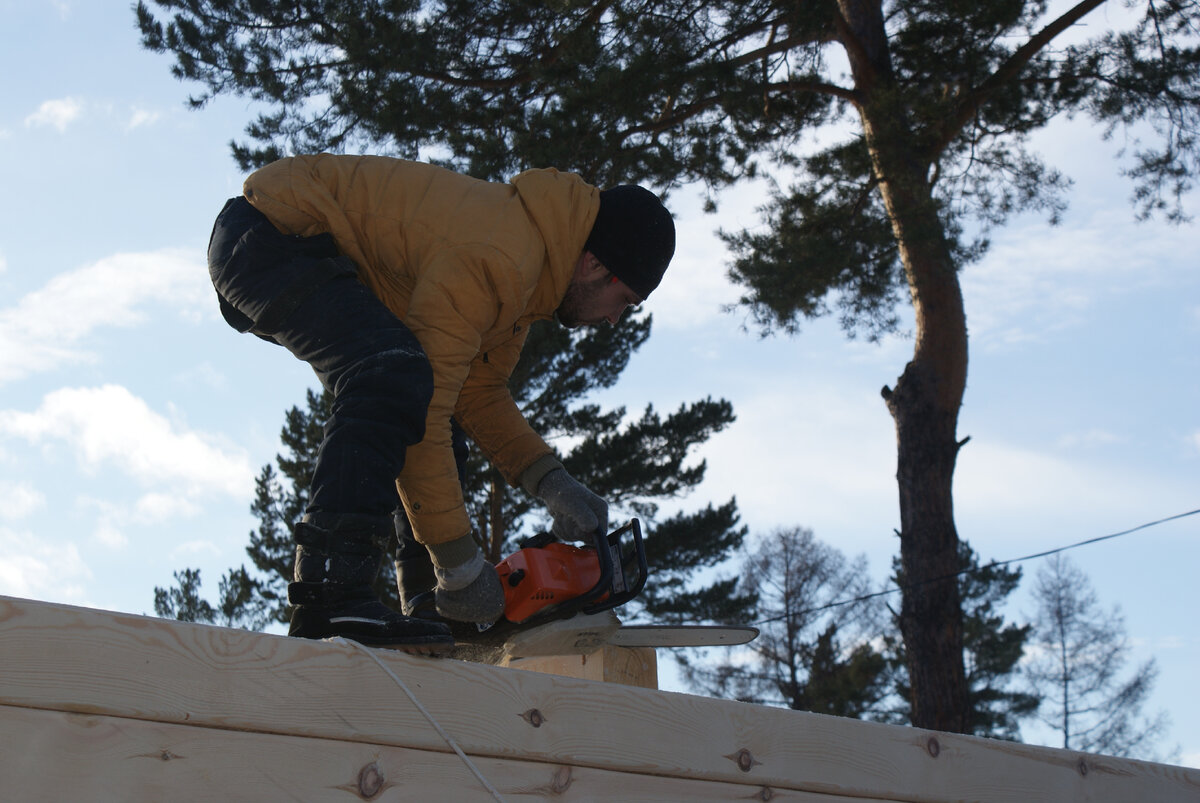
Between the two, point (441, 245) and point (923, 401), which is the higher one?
point (923, 401)

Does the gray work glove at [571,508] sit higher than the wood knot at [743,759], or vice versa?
the gray work glove at [571,508]

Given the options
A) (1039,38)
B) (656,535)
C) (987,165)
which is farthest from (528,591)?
(656,535)

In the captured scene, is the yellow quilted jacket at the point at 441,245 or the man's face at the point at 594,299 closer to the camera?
the yellow quilted jacket at the point at 441,245

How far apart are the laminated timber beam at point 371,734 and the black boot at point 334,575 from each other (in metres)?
0.40

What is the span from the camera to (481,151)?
8438 millimetres

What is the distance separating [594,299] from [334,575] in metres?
1.10

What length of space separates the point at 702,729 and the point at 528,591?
2.77ft

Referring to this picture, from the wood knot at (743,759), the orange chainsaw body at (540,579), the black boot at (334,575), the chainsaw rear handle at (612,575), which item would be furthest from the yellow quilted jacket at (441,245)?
the wood knot at (743,759)

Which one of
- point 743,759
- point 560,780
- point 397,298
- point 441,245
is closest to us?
point 560,780

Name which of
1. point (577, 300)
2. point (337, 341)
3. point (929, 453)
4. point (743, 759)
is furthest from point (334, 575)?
point (929, 453)

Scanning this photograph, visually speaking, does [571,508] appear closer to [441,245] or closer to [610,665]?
Result: [610,665]

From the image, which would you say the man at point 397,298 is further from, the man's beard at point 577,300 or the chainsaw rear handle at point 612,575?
the chainsaw rear handle at point 612,575

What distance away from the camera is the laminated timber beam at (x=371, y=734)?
1.50 m

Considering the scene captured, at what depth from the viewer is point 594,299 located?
117 inches
